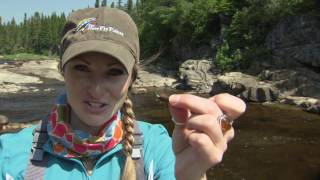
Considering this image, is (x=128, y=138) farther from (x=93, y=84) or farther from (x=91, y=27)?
(x=91, y=27)

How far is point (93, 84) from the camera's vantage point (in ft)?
6.94

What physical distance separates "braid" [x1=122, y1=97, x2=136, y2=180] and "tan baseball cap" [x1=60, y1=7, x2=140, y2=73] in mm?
271

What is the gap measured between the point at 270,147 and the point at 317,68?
17.1 meters

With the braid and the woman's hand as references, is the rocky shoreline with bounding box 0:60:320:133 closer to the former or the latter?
the braid

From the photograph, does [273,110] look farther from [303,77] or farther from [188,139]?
[188,139]

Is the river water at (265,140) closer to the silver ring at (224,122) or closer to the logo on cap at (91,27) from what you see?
the logo on cap at (91,27)

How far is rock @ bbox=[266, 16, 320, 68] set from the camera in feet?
104

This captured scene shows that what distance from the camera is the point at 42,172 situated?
6.89 ft

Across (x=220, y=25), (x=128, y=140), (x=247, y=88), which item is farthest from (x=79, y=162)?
(x=220, y=25)

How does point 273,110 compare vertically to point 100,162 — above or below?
below

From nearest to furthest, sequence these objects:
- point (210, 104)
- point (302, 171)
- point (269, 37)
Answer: point (210, 104) < point (302, 171) < point (269, 37)

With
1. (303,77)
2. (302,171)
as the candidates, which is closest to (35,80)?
(303,77)

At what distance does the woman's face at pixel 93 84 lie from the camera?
212cm

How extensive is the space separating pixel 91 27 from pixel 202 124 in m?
0.86
